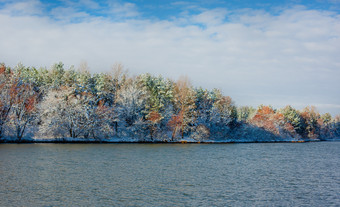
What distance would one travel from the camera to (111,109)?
79.2 meters

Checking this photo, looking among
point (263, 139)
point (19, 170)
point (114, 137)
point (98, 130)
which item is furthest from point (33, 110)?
point (263, 139)

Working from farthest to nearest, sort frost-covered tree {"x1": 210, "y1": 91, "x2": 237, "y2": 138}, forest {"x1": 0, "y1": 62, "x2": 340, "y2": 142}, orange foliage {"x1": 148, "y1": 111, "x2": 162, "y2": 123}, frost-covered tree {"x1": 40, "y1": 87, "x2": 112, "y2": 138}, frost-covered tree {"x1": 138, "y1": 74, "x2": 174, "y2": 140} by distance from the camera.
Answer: frost-covered tree {"x1": 210, "y1": 91, "x2": 237, "y2": 138}, frost-covered tree {"x1": 138, "y1": 74, "x2": 174, "y2": 140}, orange foliage {"x1": 148, "y1": 111, "x2": 162, "y2": 123}, frost-covered tree {"x1": 40, "y1": 87, "x2": 112, "y2": 138}, forest {"x1": 0, "y1": 62, "x2": 340, "y2": 142}

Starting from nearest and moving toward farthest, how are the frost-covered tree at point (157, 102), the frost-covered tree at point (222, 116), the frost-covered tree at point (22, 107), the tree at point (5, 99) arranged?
the tree at point (5, 99)
the frost-covered tree at point (22, 107)
the frost-covered tree at point (157, 102)
the frost-covered tree at point (222, 116)

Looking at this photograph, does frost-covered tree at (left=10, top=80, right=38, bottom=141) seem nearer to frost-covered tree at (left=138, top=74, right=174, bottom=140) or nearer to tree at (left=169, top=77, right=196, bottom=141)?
frost-covered tree at (left=138, top=74, right=174, bottom=140)

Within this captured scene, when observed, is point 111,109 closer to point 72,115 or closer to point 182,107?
point 72,115

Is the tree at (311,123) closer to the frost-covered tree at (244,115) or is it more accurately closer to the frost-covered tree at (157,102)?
the frost-covered tree at (244,115)

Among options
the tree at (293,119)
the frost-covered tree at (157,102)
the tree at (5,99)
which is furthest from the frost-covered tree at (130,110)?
the tree at (293,119)

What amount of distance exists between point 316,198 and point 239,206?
7.54 metres

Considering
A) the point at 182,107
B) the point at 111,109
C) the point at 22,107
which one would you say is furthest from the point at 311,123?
the point at 22,107

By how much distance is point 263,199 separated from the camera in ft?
70.8

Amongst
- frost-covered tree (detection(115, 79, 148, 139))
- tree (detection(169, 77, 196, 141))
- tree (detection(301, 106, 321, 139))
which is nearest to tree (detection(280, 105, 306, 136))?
tree (detection(301, 106, 321, 139))

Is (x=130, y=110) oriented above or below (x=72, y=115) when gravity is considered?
above

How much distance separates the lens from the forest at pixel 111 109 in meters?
69.4

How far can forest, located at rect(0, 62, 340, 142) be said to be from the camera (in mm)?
69438
